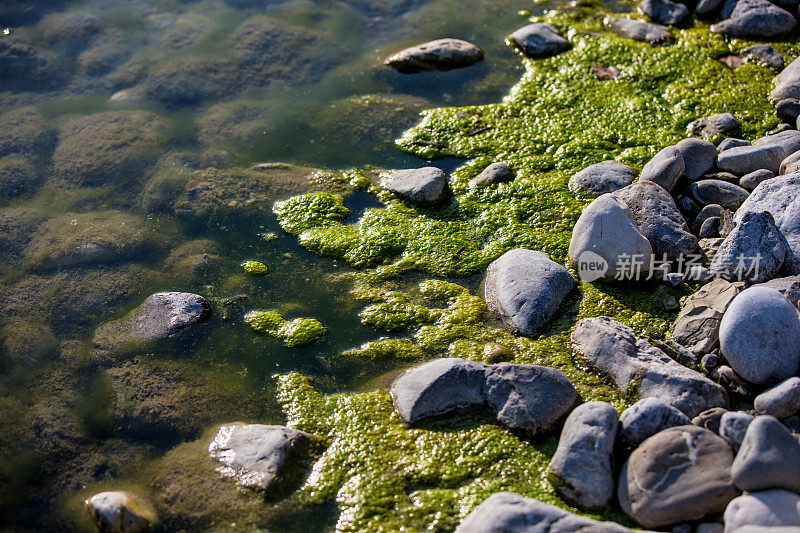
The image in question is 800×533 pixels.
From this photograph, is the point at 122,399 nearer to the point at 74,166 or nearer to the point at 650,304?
the point at 74,166

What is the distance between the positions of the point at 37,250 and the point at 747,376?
442cm

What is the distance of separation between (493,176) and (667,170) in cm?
121

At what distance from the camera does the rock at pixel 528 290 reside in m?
3.88

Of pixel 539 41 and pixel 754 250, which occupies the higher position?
pixel 539 41

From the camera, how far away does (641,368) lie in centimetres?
339

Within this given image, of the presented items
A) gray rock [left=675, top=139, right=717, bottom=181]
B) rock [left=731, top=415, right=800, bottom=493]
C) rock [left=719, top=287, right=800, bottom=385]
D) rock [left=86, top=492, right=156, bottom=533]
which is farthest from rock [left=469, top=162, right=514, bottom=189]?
rock [left=86, top=492, right=156, bottom=533]

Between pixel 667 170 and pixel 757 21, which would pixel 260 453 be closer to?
pixel 667 170

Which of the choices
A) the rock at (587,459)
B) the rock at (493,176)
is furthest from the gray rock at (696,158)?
the rock at (587,459)

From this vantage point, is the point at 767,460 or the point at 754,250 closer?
the point at 767,460

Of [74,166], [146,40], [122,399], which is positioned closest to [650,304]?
[122,399]

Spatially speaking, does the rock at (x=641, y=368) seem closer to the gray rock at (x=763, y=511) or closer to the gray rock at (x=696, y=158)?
the gray rock at (x=763, y=511)

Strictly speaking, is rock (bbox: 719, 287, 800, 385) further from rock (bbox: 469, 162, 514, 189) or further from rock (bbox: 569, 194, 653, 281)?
rock (bbox: 469, 162, 514, 189)

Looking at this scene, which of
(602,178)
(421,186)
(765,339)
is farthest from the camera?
(421,186)

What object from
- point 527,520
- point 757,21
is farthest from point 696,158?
point 527,520
